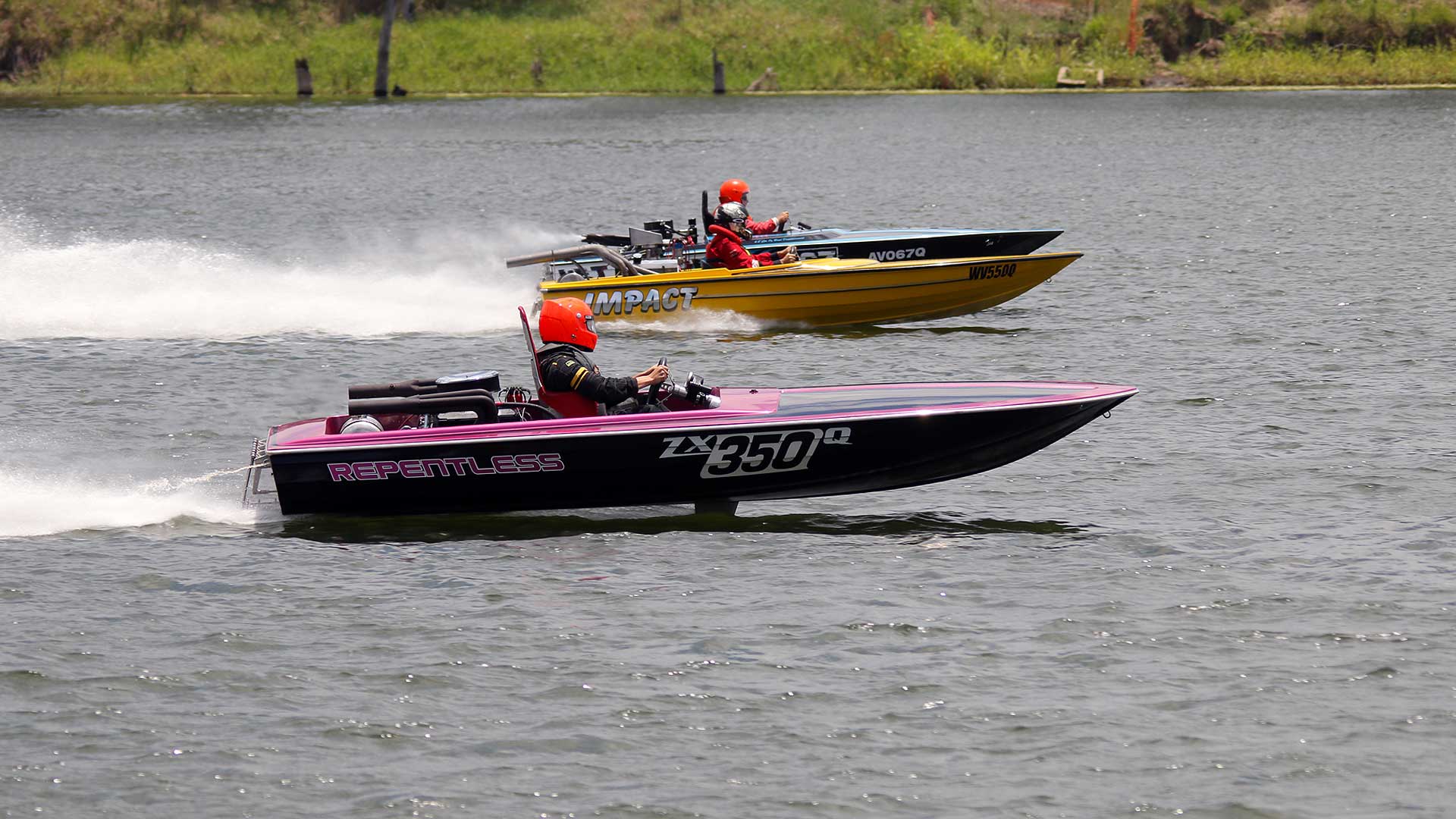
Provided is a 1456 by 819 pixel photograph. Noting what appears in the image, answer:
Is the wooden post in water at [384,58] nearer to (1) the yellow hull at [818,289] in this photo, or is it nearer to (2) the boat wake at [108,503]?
(1) the yellow hull at [818,289]

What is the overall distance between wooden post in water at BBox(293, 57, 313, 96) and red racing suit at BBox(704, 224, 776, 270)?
50.4 m

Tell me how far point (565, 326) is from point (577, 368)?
0.32m

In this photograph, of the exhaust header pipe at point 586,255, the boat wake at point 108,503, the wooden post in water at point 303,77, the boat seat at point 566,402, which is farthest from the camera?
the wooden post in water at point 303,77

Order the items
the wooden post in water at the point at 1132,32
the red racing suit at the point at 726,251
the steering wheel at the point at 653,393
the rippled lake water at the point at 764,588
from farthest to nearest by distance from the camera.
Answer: the wooden post in water at the point at 1132,32
the red racing suit at the point at 726,251
the steering wheel at the point at 653,393
the rippled lake water at the point at 764,588

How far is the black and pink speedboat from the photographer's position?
11.5 meters

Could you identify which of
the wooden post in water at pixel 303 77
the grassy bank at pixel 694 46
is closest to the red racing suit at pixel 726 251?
the grassy bank at pixel 694 46

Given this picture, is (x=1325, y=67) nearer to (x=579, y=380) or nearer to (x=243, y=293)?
(x=243, y=293)

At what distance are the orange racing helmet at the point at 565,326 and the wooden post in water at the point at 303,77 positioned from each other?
191 ft

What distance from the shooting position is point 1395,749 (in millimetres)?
8125

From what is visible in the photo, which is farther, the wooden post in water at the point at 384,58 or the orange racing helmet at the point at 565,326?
the wooden post in water at the point at 384,58

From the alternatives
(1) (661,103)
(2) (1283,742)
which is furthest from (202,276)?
(1) (661,103)

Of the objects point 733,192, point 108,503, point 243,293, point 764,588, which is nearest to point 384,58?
point 243,293

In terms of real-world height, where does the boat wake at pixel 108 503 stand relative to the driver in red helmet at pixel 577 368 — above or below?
below

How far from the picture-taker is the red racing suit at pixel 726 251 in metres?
20.2
